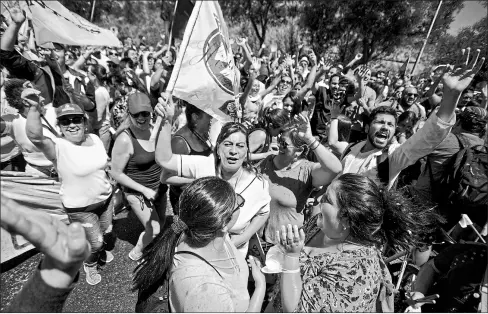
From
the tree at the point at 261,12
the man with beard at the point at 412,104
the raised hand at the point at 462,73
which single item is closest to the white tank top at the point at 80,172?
the raised hand at the point at 462,73

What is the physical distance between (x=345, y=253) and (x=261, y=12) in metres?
28.2

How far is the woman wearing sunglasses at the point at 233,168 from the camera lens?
2111mm

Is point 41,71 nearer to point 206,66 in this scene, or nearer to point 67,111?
point 67,111

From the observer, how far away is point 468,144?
8.98 feet

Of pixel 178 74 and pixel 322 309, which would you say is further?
pixel 178 74

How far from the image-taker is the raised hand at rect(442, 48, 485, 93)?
1.73 metres

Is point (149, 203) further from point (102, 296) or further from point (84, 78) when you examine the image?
point (84, 78)

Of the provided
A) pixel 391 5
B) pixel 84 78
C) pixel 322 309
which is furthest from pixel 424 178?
pixel 391 5

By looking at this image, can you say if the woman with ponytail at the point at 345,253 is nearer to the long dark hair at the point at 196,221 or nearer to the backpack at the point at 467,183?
the long dark hair at the point at 196,221

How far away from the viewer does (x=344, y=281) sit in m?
1.42

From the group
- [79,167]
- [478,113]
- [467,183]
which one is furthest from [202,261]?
[478,113]

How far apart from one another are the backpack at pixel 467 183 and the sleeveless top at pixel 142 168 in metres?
2.81

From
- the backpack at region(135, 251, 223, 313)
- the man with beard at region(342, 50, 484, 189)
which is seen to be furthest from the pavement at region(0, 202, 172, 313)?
the man with beard at region(342, 50, 484, 189)

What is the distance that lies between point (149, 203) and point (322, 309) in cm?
215
